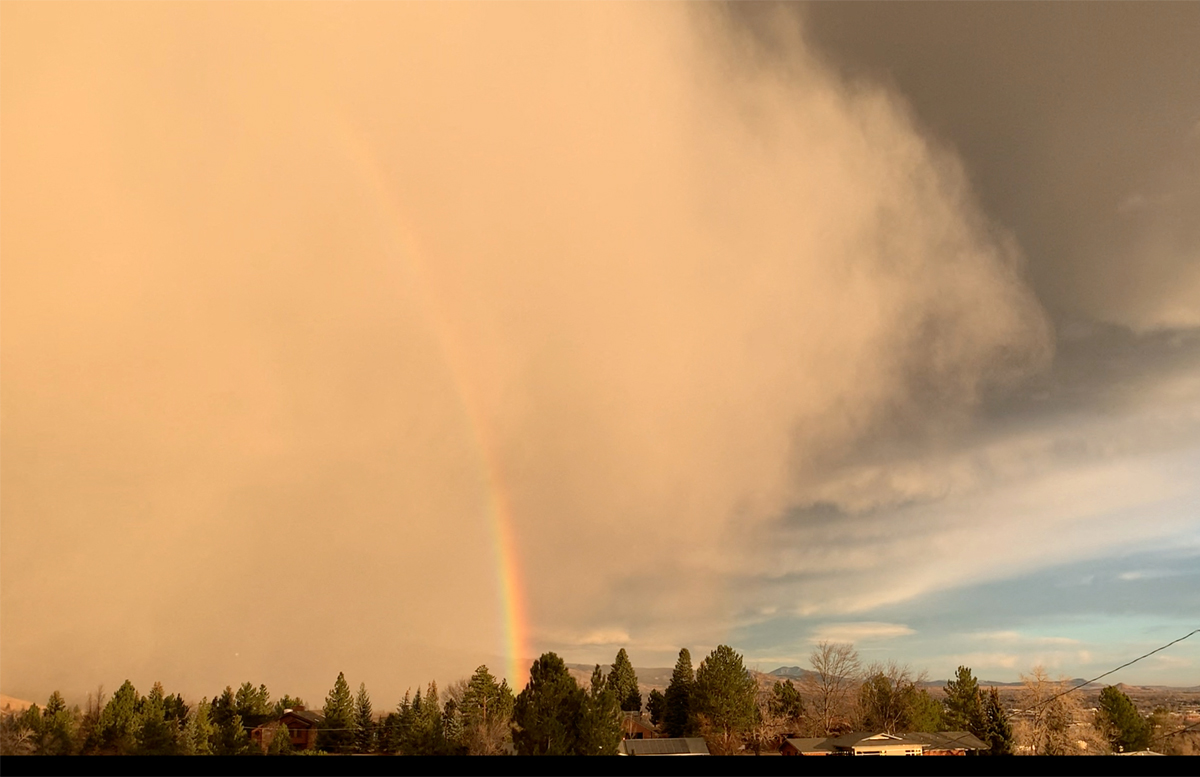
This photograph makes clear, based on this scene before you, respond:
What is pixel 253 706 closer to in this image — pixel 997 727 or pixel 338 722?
pixel 338 722

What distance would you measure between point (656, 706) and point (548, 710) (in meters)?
31.3

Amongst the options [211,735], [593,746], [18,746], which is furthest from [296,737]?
[593,746]

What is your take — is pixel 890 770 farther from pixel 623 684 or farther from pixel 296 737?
pixel 623 684

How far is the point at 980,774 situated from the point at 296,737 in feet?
172

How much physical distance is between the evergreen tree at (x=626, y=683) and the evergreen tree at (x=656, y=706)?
6.97ft

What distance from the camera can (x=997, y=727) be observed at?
4347 cm

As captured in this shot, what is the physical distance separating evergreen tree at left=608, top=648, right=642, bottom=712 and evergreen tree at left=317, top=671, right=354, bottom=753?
21.4 metres

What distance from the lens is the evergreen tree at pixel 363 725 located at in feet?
153

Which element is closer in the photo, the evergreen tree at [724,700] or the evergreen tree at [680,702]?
the evergreen tree at [724,700]

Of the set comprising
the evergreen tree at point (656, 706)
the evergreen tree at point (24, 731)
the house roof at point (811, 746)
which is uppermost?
the evergreen tree at point (24, 731)

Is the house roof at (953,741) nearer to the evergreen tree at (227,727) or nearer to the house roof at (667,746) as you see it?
the house roof at (667,746)

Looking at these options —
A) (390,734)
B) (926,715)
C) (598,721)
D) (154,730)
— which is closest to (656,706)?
(926,715)

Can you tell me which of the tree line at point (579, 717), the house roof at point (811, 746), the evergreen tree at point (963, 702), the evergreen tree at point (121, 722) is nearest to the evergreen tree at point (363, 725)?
the tree line at point (579, 717)

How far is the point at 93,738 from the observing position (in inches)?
1390
